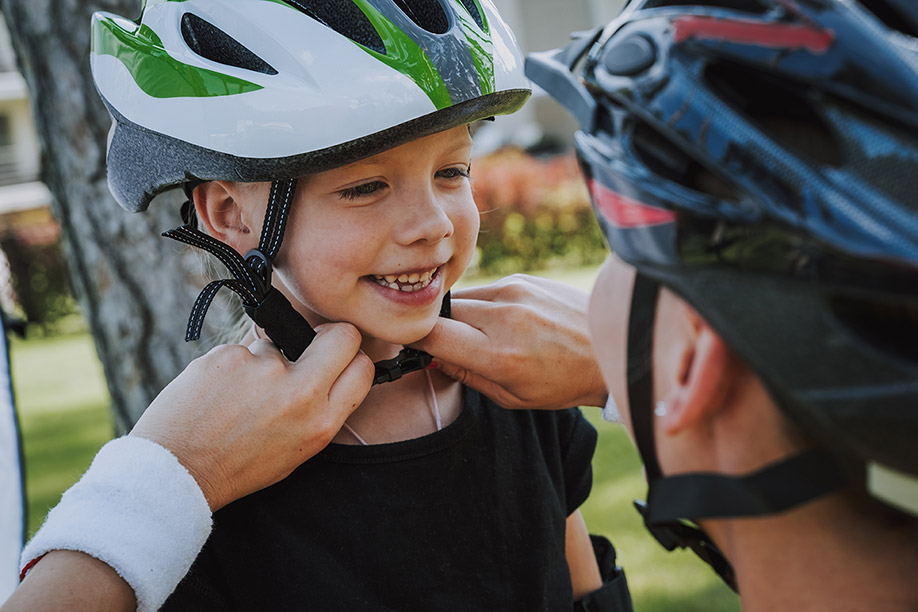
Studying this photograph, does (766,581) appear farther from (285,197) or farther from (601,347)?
(285,197)

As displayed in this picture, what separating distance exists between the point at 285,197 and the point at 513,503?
931 millimetres

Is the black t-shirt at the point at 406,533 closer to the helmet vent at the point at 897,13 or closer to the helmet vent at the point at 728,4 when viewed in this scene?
the helmet vent at the point at 728,4

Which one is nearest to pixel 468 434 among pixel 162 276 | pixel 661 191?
pixel 661 191

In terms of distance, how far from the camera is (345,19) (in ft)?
6.38

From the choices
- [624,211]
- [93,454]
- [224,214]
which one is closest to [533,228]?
[93,454]

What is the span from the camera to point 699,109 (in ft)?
3.60

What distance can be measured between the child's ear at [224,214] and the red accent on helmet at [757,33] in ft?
4.07

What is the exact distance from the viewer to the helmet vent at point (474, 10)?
2107 mm

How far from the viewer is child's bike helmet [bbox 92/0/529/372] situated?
6.03 ft

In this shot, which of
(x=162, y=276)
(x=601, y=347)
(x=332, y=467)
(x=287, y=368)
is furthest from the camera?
(x=162, y=276)

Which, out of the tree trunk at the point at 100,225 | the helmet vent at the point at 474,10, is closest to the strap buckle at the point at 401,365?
the helmet vent at the point at 474,10

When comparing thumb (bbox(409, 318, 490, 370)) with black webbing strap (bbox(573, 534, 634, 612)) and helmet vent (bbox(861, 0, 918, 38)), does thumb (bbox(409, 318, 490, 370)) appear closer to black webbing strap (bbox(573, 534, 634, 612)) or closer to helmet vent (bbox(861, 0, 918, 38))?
black webbing strap (bbox(573, 534, 634, 612))

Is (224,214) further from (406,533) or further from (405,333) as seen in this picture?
(406,533)

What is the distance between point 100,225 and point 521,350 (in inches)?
79.8
